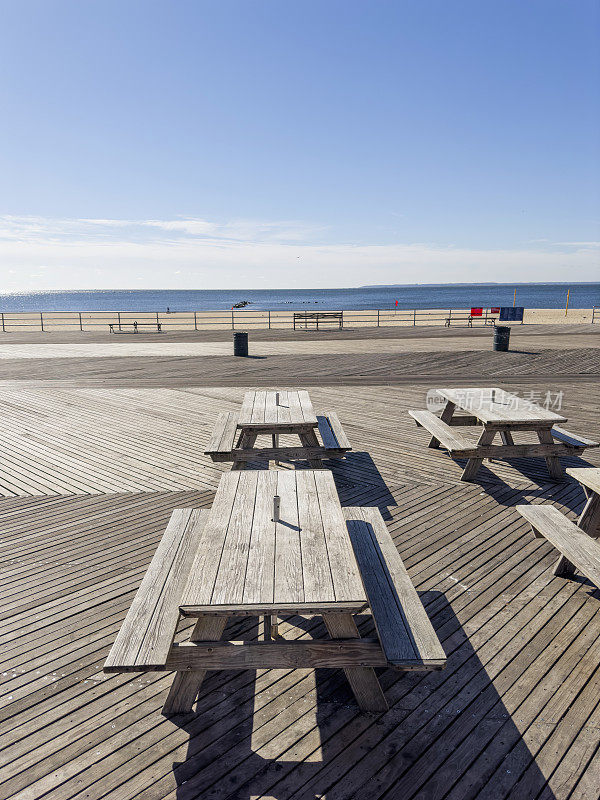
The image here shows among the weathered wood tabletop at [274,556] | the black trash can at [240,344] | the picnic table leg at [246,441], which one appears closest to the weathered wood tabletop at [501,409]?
the picnic table leg at [246,441]

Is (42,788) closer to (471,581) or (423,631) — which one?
(423,631)

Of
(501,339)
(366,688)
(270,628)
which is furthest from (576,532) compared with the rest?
(501,339)

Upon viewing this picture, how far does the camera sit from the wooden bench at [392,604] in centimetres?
251

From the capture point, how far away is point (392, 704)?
283 centimetres

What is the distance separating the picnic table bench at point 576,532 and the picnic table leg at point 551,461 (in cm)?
167

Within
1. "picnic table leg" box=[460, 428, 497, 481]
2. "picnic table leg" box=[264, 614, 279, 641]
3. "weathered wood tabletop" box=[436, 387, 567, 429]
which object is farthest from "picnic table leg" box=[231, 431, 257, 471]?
"picnic table leg" box=[264, 614, 279, 641]

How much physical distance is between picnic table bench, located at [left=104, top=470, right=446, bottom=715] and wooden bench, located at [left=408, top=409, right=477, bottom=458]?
278 centimetres

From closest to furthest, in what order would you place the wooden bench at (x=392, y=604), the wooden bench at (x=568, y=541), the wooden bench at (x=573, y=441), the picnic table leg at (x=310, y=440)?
the wooden bench at (x=392, y=604) → the wooden bench at (x=568, y=541) → the wooden bench at (x=573, y=441) → the picnic table leg at (x=310, y=440)

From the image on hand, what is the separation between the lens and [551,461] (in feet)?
19.9

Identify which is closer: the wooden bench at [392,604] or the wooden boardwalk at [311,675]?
the wooden boardwalk at [311,675]

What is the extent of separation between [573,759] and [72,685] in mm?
2633

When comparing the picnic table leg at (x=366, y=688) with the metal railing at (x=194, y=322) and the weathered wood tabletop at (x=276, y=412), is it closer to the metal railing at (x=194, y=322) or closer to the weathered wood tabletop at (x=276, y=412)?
the weathered wood tabletop at (x=276, y=412)

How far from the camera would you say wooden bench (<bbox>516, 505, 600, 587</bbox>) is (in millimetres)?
3317

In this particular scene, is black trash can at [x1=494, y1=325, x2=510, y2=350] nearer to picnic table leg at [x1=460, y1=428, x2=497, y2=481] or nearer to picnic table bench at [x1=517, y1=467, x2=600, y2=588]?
picnic table leg at [x1=460, y1=428, x2=497, y2=481]
